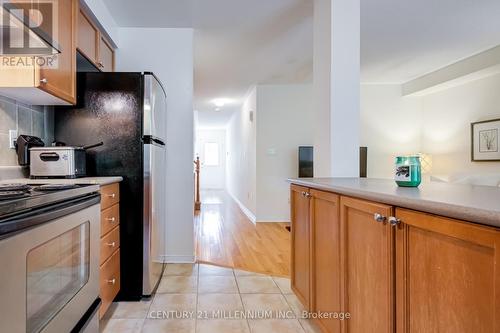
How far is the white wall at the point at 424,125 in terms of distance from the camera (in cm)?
447

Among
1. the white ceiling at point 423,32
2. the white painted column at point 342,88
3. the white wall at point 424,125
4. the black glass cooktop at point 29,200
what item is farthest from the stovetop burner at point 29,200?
the white wall at point 424,125

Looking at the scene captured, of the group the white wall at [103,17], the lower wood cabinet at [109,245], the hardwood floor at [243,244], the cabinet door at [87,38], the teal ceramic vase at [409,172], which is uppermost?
the white wall at [103,17]

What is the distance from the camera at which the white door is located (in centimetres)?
1219

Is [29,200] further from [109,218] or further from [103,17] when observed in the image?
[103,17]

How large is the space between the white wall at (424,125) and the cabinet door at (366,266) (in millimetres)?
3897

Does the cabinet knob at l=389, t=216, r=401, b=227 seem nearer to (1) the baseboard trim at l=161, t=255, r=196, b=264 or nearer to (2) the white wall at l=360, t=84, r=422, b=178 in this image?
(1) the baseboard trim at l=161, t=255, r=196, b=264

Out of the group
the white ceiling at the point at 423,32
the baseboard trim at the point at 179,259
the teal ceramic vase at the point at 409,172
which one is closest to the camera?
the teal ceramic vase at the point at 409,172

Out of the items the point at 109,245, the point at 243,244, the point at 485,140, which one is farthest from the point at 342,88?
the point at 485,140

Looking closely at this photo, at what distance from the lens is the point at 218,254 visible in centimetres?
346

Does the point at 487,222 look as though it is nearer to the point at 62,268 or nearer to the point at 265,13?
the point at 62,268

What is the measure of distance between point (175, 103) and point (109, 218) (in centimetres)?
155

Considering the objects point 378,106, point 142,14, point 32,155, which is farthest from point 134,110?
point 378,106

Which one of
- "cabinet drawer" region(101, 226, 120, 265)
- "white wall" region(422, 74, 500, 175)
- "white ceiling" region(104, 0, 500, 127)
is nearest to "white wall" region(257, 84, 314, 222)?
"white ceiling" region(104, 0, 500, 127)

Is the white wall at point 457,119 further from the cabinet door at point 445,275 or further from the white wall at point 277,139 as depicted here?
the cabinet door at point 445,275
